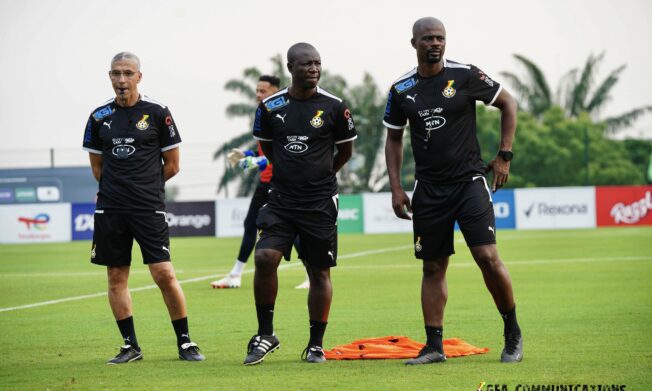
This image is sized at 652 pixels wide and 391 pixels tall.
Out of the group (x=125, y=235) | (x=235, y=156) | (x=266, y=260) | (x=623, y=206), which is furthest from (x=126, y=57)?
(x=623, y=206)

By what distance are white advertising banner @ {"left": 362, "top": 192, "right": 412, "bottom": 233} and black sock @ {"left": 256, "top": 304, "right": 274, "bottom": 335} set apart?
28.6m

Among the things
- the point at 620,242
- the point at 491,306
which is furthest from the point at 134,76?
the point at 620,242

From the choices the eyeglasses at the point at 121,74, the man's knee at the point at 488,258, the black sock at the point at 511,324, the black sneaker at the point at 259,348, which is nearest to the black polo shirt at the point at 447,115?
the man's knee at the point at 488,258

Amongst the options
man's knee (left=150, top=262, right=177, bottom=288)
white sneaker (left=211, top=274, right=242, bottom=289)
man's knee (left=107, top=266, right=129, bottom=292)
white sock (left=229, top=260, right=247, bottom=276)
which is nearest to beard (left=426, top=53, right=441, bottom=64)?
man's knee (left=150, top=262, right=177, bottom=288)

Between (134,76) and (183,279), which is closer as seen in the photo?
(134,76)

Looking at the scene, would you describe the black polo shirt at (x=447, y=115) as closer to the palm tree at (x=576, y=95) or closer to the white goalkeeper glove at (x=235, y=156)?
the white goalkeeper glove at (x=235, y=156)

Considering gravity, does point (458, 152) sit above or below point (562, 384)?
above

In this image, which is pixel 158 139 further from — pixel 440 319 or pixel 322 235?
pixel 440 319

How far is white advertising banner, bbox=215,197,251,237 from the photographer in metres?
38.5

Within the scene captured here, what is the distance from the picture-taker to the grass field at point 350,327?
722 centimetres

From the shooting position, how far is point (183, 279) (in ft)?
57.9

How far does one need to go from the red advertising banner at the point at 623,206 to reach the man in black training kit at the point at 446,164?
→ 97.8ft

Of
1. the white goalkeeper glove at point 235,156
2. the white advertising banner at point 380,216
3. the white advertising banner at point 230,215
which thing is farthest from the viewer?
the white advertising banner at point 230,215

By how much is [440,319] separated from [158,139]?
2567mm
